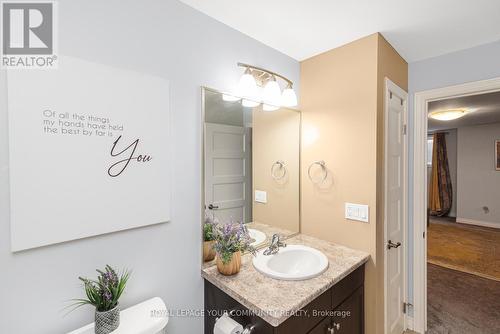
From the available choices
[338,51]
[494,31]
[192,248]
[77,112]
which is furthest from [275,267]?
[494,31]

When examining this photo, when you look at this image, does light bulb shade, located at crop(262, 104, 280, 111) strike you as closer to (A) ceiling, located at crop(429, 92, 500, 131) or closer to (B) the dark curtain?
(A) ceiling, located at crop(429, 92, 500, 131)

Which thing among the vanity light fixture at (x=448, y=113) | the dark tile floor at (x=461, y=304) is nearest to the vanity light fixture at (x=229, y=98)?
the dark tile floor at (x=461, y=304)

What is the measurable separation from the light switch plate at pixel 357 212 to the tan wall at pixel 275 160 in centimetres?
43

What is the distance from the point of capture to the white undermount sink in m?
1.45

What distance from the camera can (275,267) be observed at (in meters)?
1.54

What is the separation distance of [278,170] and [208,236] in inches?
31.5

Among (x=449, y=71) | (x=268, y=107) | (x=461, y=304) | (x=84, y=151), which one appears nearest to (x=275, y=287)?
(x=84, y=151)

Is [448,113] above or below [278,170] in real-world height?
above

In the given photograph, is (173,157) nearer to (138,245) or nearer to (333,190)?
(138,245)

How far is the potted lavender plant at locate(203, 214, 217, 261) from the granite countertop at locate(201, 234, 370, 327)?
0.25 ft

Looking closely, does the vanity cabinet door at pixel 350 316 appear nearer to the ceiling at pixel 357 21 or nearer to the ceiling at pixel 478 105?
the ceiling at pixel 357 21

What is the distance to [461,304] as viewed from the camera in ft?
7.91

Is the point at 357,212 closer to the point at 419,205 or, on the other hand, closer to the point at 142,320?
the point at 419,205

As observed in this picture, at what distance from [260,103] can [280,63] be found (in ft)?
1.42
